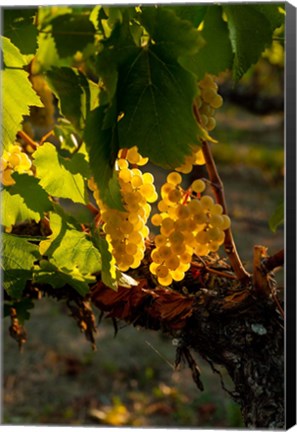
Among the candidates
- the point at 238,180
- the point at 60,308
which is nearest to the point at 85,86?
the point at 60,308

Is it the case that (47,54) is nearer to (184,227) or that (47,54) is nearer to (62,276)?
(62,276)

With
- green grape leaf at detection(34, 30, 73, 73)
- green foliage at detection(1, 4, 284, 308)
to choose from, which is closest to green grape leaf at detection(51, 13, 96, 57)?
green foliage at detection(1, 4, 284, 308)

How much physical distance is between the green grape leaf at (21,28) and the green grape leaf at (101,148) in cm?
39

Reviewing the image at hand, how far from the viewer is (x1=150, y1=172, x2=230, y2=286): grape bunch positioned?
3.67 feet

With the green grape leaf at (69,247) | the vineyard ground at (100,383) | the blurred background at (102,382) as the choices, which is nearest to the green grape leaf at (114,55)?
the green grape leaf at (69,247)

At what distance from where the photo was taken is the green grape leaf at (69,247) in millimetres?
1249

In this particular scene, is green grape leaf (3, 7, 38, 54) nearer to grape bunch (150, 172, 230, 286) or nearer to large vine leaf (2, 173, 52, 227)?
large vine leaf (2, 173, 52, 227)

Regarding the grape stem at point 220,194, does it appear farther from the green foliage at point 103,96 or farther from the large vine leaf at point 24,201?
the large vine leaf at point 24,201

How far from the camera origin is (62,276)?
1.31 metres

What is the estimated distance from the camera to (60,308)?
14.6ft

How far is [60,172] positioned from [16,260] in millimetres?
192

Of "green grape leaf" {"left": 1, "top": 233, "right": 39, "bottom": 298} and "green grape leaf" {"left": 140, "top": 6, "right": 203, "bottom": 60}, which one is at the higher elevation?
"green grape leaf" {"left": 140, "top": 6, "right": 203, "bottom": 60}

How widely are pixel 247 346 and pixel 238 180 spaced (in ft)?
19.4

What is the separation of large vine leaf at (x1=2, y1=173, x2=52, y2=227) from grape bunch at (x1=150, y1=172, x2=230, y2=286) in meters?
0.22
